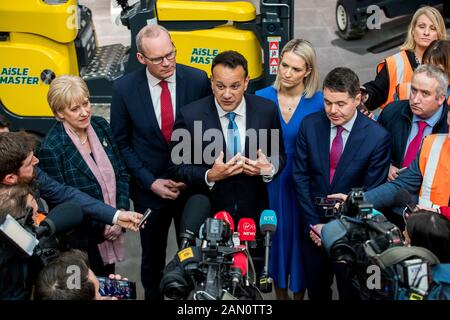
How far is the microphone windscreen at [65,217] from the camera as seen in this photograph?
11.5ft

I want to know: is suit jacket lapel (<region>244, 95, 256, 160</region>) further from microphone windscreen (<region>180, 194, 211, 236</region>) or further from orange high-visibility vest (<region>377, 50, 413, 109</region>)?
orange high-visibility vest (<region>377, 50, 413, 109</region>)

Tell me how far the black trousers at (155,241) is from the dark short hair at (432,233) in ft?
6.36

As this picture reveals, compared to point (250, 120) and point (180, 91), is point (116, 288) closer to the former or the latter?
point (250, 120)

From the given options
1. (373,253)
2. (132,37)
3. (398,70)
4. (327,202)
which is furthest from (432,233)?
(132,37)

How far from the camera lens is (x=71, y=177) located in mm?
4176

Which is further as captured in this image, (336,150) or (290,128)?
(290,128)

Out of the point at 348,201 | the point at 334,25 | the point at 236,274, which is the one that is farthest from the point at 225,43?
the point at 334,25

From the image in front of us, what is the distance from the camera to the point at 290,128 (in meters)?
4.42

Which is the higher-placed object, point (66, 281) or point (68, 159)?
point (68, 159)

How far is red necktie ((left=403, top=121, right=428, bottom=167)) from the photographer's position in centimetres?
432

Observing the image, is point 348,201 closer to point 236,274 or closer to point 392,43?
point 236,274

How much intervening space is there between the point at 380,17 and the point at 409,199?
6.28 m

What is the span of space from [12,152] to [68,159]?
488mm

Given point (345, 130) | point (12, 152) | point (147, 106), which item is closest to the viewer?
point (12, 152)
